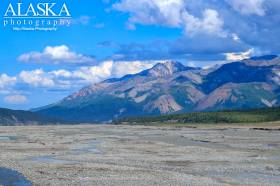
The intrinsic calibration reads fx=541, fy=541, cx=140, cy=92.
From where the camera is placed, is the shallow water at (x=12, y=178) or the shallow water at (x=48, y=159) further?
the shallow water at (x=48, y=159)

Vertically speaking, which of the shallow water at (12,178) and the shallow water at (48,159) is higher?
the shallow water at (48,159)

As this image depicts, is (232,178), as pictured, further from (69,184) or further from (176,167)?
(69,184)

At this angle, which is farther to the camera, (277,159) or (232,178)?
(277,159)

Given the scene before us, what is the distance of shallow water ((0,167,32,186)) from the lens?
49306mm

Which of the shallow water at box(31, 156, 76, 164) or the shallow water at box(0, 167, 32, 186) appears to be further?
the shallow water at box(31, 156, 76, 164)

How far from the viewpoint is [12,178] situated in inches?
2093

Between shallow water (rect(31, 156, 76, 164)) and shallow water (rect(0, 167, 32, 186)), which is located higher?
shallow water (rect(31, 156, 76, 164))

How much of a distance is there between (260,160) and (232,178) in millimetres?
21312

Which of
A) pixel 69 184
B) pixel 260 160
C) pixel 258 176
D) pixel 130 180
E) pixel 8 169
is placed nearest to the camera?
pixel 69 184

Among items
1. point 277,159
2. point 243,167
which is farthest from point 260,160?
point 243,167

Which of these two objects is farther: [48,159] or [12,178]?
[48,159]

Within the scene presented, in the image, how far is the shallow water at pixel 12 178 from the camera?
4931cm

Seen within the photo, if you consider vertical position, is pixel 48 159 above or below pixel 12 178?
above

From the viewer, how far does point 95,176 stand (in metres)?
53.5
